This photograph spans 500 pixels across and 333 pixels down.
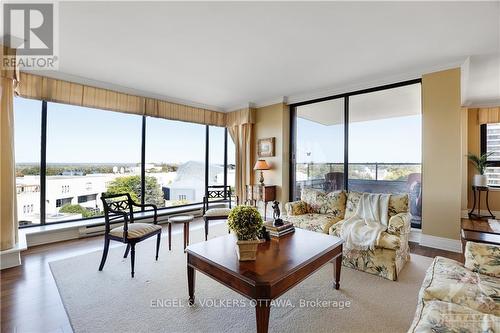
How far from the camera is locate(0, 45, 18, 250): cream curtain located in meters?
2.73

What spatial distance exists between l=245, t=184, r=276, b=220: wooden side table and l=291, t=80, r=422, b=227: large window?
0.53m

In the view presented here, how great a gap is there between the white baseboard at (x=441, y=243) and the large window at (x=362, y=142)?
0.31 m

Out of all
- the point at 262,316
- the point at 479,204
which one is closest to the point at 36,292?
the point at 262,316

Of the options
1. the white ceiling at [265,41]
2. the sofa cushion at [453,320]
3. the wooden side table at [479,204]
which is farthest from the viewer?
the wooden side table at [479,204]

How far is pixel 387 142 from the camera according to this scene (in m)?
4.07

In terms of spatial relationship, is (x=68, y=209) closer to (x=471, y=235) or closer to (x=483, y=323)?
(x=483, y=323)

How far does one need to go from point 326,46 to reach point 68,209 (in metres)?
4.66

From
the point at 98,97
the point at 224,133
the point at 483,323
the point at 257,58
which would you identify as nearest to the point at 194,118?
the point at 224,133

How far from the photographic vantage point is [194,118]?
5344mm

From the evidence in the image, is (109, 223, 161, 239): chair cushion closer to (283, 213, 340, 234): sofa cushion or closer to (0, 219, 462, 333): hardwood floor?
(0, 219, 462, 333): hardwood floor

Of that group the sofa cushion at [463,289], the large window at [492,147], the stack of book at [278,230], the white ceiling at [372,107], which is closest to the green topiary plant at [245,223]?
the stack of book at [278,230]

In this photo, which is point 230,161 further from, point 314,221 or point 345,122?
point 314,221

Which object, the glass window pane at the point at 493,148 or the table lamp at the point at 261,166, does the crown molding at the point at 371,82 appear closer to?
the table lamp at the point at 261,166

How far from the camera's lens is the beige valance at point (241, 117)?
17.9 feet
